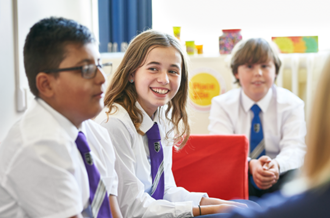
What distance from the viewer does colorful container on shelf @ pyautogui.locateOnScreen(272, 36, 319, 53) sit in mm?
2742

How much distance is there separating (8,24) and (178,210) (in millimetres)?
1257

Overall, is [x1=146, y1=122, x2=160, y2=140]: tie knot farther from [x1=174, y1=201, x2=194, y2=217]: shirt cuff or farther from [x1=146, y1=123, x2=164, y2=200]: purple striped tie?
[x1=174, y1=201, x2=194, y2=217]: shirt cuff

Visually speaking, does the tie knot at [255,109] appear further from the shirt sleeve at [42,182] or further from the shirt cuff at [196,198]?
the shirt sleeve at [42,182]

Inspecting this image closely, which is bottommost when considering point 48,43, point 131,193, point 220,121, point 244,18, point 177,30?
point 131,193

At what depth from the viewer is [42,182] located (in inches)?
32.4

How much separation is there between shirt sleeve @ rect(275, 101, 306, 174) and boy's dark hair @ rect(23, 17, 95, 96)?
145cm

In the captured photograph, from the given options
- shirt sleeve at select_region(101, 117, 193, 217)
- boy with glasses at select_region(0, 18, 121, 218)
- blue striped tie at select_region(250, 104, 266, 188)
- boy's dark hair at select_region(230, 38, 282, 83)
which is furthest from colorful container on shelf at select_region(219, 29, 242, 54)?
boy with glasses at select_region(0, 18, 121, 218)

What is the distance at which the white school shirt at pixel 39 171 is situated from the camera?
2.68 ft

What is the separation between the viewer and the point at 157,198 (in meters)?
1.40

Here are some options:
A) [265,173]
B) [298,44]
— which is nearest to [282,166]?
[265,173]

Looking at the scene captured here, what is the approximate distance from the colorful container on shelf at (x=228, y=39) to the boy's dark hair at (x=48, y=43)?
6.71ft

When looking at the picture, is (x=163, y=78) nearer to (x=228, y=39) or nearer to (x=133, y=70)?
(x=133, y=70)

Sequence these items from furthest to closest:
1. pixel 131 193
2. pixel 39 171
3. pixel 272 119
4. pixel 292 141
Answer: pixel 272 119
pixel 292 141
pixel 131 193
pixel 39 171

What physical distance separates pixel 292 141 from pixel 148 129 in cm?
108
